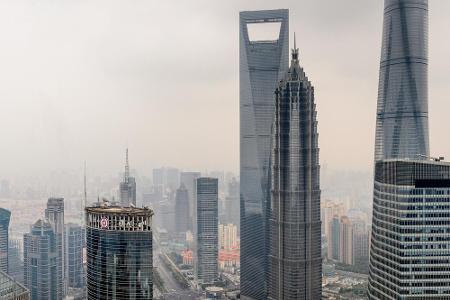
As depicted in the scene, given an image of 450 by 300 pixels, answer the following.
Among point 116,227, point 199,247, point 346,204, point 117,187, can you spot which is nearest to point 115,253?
point 116,227

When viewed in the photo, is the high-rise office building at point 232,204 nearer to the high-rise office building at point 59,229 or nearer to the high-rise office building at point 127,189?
the high-rise office building at point 127,189

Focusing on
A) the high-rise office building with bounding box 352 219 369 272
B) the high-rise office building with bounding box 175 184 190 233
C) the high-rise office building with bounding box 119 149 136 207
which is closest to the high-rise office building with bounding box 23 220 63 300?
the high-rise office building with bounding box 119 149 136 207

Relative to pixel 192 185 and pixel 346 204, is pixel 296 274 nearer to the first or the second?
pixel 346 204

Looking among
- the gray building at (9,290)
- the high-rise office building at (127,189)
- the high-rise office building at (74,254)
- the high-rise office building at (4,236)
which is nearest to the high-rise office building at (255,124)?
the high-rise office building at (127,189)

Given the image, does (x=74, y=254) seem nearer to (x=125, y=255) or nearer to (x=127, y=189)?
(x=127, y=189)

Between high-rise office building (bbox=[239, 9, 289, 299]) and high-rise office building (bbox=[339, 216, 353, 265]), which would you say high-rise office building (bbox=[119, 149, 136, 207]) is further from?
high-rise office building (bbox=[339, 216, 353, 265])

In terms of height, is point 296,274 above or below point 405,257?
below
